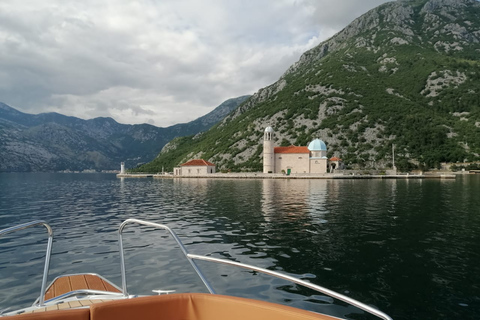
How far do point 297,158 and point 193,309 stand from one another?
4367 inches

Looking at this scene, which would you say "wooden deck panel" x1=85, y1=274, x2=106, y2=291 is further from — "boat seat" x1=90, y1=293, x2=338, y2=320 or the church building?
the church building

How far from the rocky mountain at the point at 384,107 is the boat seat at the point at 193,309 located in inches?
4847

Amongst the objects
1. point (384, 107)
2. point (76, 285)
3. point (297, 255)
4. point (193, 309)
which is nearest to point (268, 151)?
point (384, 107)

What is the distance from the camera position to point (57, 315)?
3.66m

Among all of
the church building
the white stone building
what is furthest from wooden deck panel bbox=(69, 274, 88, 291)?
the white stone building

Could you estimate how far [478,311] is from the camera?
948 cm

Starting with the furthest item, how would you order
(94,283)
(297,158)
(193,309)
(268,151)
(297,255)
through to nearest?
(268,151) < (297,158) < (297,255) < (94,283) < (193,309)

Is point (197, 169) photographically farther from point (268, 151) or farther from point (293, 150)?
point (293, 150)

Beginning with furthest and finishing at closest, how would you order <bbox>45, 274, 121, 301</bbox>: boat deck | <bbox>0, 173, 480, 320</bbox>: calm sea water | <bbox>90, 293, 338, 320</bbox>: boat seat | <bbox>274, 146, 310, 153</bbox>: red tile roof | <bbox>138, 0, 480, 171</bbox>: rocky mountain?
<bbox>138, 0, 480, 171</bbox>: rocky mountain → <bbox>274, 146, 310, 153</bbox>: red tile roof → <bbox>0, 173, 480, 320</bbox>: calm sea water → <bbox>45, 274, 121, 301</bbox>: boat deck → <bbox>90, 293, 338, 320</bbox>: boat seat

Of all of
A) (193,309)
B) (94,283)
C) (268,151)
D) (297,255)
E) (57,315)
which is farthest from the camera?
(268,151)

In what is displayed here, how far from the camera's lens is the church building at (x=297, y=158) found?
369 feet

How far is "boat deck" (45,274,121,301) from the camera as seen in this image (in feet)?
25.8

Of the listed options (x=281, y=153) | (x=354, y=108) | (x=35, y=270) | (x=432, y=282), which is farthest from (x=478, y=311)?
(x=354, y=108)

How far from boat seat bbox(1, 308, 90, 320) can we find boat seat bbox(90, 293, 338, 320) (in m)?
0.09
